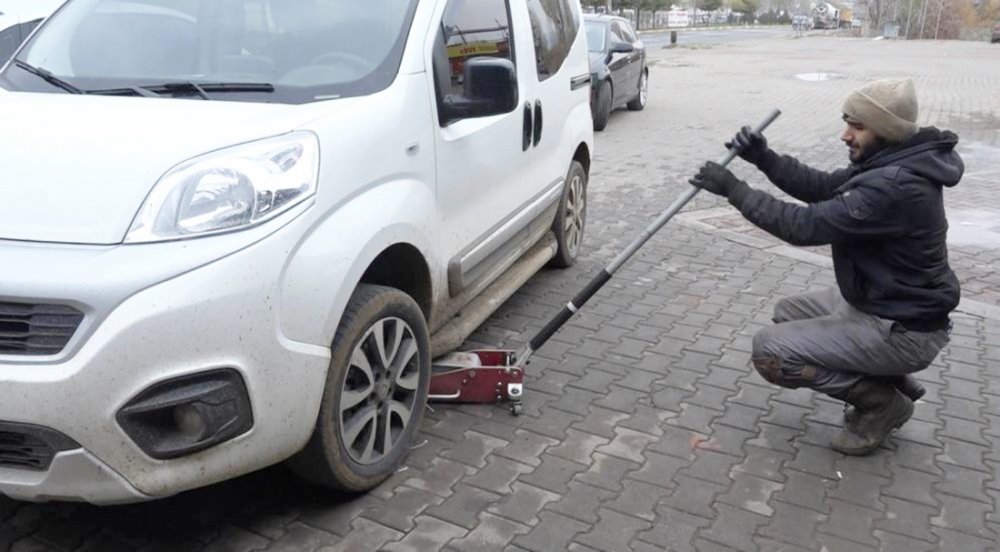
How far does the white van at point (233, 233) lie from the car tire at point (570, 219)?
5.65ft

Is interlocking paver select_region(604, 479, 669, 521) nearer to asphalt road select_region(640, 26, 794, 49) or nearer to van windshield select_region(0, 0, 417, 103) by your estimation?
van windshield select_region(0, 0, 417, 103)

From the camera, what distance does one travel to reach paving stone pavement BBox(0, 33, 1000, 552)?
3139mm

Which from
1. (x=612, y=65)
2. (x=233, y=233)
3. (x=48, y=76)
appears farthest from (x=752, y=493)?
(x=612, y=65)

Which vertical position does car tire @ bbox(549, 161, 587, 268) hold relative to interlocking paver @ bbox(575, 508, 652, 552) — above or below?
above

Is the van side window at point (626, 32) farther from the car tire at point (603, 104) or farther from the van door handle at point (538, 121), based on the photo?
the van door handle at point (538, 121)

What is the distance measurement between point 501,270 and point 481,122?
834 mm

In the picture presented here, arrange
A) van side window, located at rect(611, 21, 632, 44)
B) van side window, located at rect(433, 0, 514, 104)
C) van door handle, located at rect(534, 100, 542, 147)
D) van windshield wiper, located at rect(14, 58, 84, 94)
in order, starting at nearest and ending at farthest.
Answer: van windshield wiper, located at rect(14, 58, 84, 94), van side window, located at rect(433, 0, 514, 104), van door handle, located at rect(534, 100, 542, 147), van side window, located at rect(611, 21, 632, 44)

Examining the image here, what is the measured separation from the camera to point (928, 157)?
3418 millimetres

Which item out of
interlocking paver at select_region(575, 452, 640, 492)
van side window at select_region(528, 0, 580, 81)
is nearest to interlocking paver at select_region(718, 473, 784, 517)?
interlocking paver at select_region(575, 452, 640, 492)

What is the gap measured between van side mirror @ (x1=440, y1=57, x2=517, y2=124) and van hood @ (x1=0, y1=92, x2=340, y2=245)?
65 cm

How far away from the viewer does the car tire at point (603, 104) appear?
13.0m

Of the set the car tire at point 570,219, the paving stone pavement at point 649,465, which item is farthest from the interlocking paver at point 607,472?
the car tire at point 570,219

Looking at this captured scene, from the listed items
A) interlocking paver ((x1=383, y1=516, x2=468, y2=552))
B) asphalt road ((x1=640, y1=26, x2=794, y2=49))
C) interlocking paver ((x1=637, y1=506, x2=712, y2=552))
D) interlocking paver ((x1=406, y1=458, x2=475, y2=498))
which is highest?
interlocking paver ((x1=383, y1=516, x2=468, y2=552))

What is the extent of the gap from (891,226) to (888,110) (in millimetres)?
442
